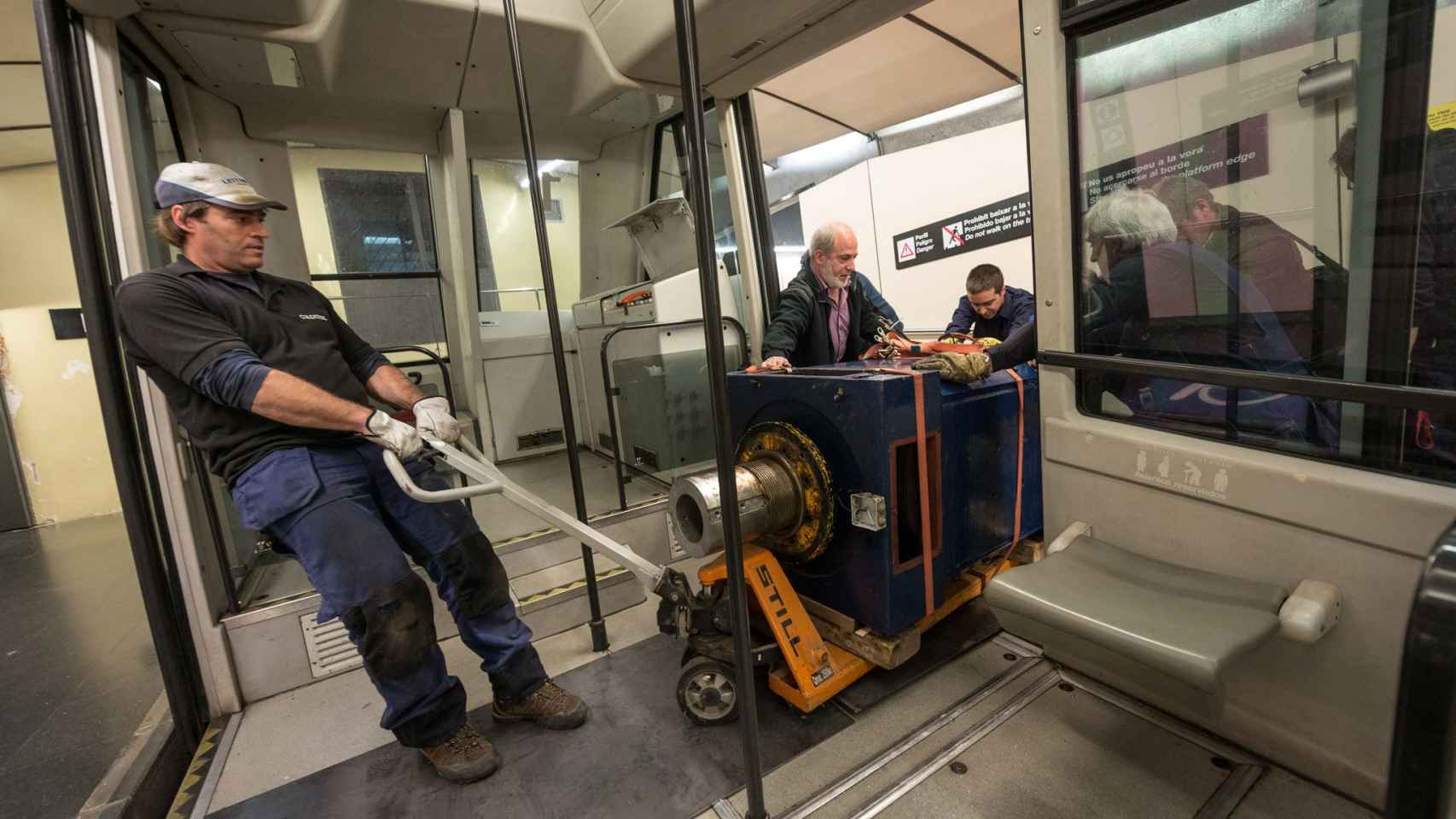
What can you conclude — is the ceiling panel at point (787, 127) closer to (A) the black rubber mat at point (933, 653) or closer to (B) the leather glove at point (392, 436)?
(A) the black rubber mat at point (933, 653)

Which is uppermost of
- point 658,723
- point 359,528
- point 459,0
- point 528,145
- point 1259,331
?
point 459,0

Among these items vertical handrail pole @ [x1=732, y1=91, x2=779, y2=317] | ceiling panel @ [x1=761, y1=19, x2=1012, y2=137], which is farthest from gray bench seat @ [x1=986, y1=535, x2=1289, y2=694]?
ceiling panel @ [x1=761, y1=19, x2=1012, y2=137]

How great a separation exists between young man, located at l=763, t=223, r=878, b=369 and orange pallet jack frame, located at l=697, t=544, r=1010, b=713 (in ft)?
3.90

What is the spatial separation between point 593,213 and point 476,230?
2.94 feet

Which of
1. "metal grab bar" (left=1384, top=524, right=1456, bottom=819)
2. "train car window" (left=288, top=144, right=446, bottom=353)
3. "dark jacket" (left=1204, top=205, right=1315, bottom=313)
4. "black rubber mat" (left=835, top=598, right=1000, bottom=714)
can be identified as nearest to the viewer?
"metal grab bar" (left=1384, top=524, right=1456, bottom=819)

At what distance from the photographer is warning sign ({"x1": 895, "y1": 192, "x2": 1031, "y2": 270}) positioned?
439cm

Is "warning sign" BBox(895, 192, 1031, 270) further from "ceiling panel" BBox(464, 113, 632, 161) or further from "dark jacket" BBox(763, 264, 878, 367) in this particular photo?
"ceiling panel" BBox(464, 113, 632, 161)

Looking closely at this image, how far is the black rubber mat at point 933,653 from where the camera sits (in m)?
2.01

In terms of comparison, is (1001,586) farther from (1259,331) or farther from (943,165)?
(943,165)

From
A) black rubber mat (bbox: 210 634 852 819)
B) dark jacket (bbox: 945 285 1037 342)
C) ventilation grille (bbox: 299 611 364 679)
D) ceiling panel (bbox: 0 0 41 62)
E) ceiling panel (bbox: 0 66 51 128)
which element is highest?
ceiling panel (bbox: 0 66 51 128)

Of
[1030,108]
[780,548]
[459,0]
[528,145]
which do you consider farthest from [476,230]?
[1030,108]

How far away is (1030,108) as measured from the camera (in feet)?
5.64

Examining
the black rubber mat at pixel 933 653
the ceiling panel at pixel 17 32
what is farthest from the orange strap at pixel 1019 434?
the ceiling panel at pixel 17 32

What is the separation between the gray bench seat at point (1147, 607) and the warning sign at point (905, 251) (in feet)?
12.7
